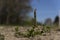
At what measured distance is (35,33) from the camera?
347 cm

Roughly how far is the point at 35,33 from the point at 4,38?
1.97ft

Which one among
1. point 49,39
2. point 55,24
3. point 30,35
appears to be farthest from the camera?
point 55,24

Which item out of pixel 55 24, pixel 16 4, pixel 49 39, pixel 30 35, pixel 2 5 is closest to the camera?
pixel 49 39

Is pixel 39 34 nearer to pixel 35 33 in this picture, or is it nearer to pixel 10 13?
pixel 35 33

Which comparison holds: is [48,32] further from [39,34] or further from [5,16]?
[5,16]

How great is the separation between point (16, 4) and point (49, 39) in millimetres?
3444

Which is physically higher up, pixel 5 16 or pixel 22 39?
pixel 5 16

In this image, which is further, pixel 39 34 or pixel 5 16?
pixel 5 16

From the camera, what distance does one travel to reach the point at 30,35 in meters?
3.43

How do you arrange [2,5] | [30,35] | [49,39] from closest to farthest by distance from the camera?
1. [49,39]
2. [30,35]
3. [2,5]

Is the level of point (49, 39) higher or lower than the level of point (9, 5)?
lower

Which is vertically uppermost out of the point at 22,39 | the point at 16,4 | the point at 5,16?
the point at 16,4

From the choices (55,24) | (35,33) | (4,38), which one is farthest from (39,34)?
(55,24)

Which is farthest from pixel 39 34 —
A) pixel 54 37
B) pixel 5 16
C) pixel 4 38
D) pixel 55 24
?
pixel 5 16
